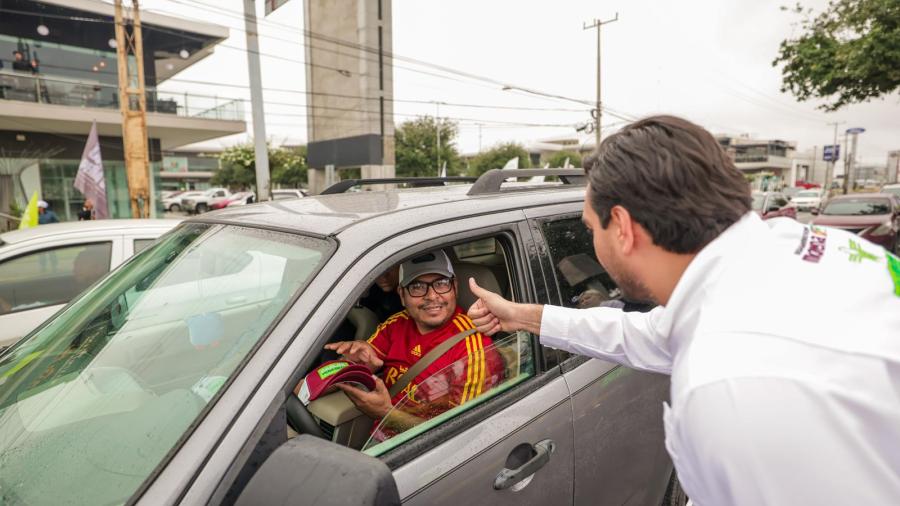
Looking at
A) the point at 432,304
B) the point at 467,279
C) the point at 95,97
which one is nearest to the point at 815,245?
the point at 432,304

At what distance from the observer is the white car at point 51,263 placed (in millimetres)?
3684

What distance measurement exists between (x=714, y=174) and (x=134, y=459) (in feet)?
4.71

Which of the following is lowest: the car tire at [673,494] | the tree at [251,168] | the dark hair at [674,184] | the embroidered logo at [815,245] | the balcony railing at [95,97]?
the car tire at [673,494]

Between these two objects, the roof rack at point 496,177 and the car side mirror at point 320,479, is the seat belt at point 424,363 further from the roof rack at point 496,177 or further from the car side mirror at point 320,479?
the car side mirror at point 320,479

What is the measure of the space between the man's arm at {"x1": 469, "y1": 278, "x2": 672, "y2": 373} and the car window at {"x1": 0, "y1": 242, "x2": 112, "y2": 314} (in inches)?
149

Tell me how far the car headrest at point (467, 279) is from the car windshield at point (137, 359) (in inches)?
41.0

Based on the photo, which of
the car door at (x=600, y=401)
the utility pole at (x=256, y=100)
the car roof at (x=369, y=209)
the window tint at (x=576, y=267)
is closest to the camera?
the car roof at (x=369, y=209)

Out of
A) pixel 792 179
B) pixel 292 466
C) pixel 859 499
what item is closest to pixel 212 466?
pixel 292 466

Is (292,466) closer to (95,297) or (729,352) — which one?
(729,352)

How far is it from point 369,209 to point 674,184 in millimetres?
1028

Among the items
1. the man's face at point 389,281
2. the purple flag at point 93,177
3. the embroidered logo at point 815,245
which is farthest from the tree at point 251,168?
the embroidered logo at point 815,245

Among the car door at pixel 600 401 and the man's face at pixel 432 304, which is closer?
the car door at pixel 600 401

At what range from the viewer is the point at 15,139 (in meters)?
18.9

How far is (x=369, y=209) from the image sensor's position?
1.73 meters
